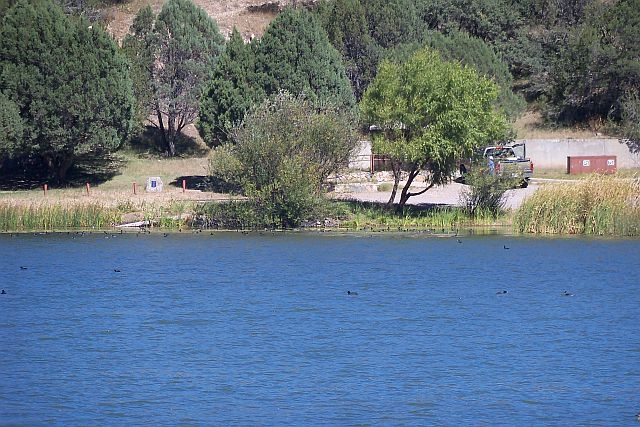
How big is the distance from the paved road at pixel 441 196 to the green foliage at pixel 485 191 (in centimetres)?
189

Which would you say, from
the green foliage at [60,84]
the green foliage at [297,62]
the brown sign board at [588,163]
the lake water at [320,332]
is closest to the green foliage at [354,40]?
the green foliage at [297,62]

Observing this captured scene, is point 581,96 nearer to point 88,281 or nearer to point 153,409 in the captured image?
point 88,281

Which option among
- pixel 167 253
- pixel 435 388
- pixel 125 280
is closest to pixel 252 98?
pixel 167 253

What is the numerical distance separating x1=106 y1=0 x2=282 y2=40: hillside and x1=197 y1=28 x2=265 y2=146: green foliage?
29362 mm

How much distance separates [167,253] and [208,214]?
6667mm

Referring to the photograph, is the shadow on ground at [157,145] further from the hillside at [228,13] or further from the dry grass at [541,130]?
the dry grass at [541,130]

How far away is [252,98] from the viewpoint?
190 ft

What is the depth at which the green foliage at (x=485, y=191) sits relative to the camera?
44.8 m

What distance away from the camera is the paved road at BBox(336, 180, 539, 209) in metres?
50.1

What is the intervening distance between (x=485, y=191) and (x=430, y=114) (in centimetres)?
386

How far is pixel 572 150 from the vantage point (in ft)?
224

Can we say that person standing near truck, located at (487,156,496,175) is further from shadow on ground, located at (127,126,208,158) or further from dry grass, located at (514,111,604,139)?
dry grass, located at (514,111,604,139)

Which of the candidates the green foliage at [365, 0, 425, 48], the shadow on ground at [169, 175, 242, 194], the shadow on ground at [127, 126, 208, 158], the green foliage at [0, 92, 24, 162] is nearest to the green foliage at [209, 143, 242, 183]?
the shadow on ground at [169, 175, 242, 194]

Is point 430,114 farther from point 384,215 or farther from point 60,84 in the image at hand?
point 60,84
